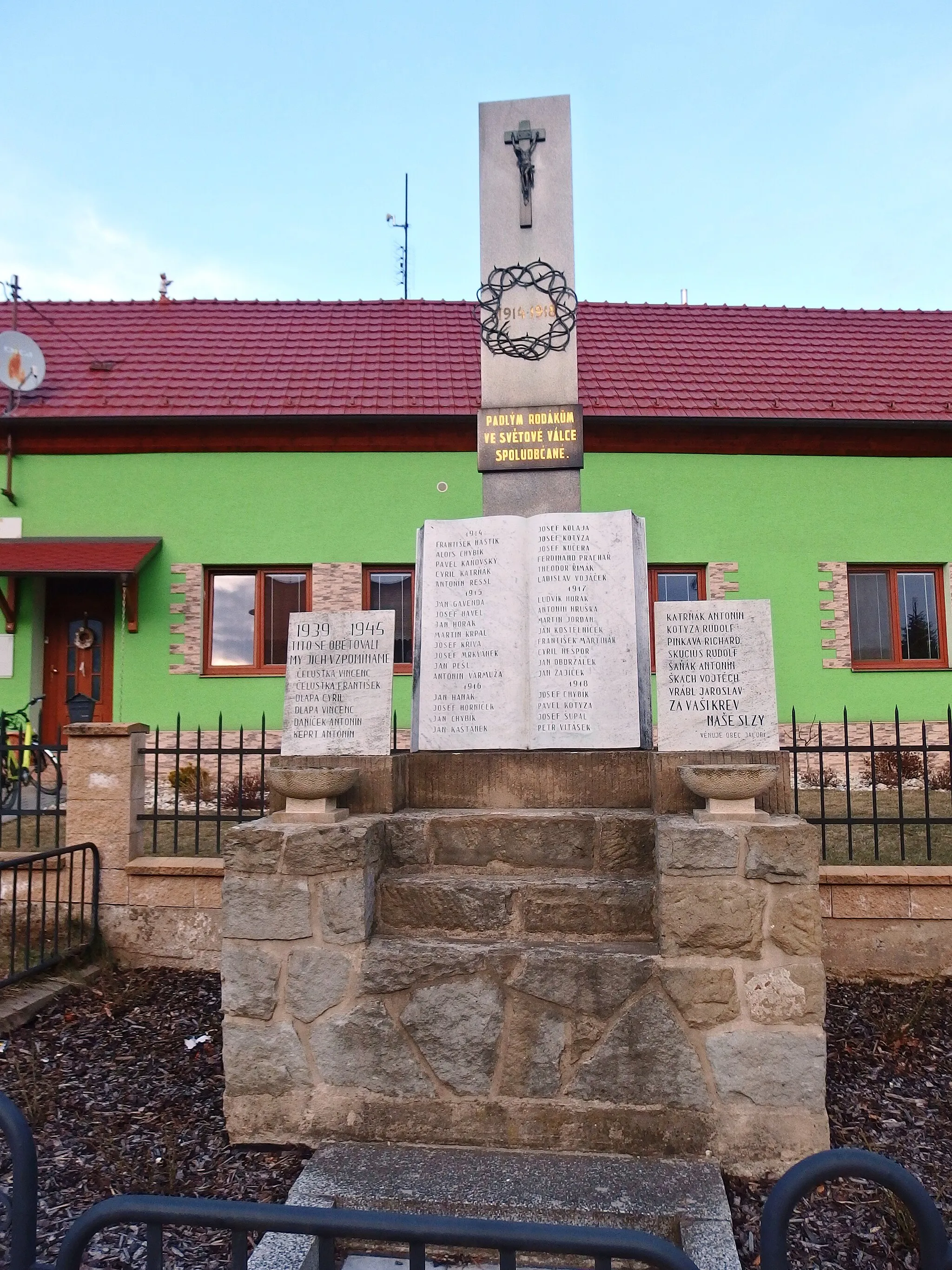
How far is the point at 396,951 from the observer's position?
3.38 metres

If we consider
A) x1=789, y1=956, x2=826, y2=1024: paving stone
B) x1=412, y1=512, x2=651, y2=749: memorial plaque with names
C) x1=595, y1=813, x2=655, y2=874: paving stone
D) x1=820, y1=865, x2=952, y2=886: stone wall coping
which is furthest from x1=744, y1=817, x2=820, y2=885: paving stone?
x1=820, y1=865, x2=952, y2=886: stone wall coping

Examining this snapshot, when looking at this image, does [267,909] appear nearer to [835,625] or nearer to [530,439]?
[530,439]

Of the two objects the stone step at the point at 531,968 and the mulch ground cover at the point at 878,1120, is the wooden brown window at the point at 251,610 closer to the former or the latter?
the mulch ground cover at the point at 878,1120

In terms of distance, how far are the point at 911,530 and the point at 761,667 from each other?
9458mm

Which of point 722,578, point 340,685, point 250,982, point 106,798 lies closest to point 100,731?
point 106,798

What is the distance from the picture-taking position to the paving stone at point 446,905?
366 centimetres

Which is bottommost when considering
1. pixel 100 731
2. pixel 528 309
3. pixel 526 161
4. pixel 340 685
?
pixel 100 731

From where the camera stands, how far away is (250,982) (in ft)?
11.2

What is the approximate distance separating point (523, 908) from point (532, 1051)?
0.56 m

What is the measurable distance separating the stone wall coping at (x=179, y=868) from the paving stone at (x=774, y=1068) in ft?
11.2

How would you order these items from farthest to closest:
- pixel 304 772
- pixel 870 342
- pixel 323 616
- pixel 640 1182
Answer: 1. pixel 870 342
2. pixel 323 616
3. pixel 304 772
4. pixel 640 1182

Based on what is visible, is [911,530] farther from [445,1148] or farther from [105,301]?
[105,301]

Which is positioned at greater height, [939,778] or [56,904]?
[939,778]

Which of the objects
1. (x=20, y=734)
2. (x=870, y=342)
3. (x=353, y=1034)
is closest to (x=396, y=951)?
(x=353, y=1034)
